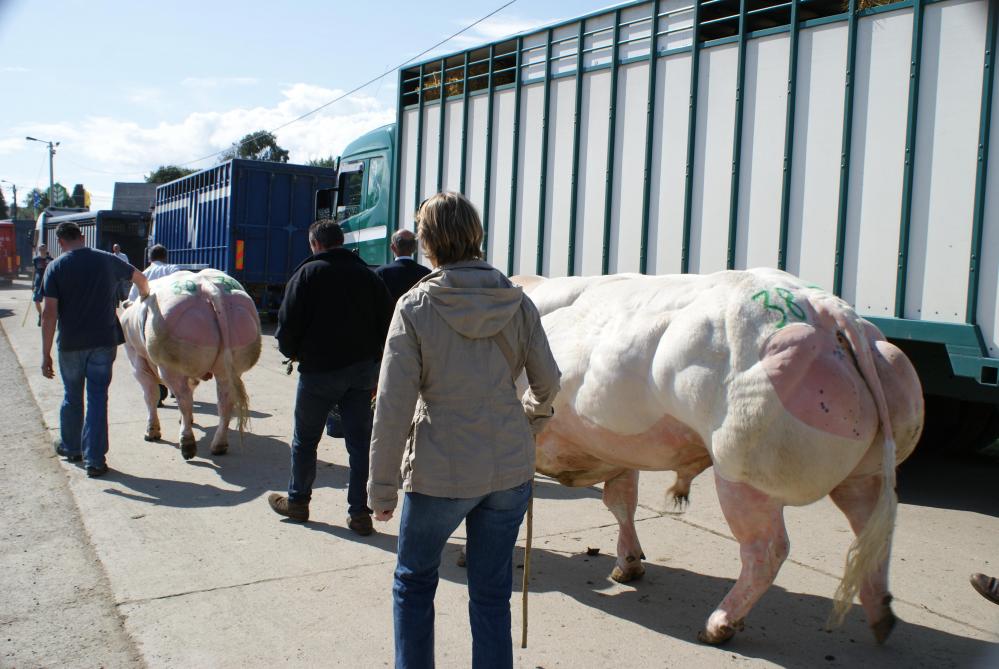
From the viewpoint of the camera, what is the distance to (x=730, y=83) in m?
6.56

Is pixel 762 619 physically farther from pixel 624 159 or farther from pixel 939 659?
pixel 624 159

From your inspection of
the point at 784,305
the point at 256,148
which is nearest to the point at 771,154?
the point at 784,305

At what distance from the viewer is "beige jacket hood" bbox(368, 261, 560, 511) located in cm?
276

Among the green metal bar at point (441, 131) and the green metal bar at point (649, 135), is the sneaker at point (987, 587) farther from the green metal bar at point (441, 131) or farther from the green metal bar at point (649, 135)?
the green metal bar at point (441, 131)

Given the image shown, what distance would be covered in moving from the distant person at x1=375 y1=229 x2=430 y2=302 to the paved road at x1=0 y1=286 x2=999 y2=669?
1.57 meters

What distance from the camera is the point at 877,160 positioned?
5.74 m

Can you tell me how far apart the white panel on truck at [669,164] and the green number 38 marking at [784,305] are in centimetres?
337

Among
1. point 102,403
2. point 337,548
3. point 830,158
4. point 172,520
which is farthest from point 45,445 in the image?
point 830,158

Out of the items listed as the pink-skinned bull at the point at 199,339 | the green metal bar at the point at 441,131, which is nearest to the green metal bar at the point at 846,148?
the pink-skinned bull at the point at 199,339

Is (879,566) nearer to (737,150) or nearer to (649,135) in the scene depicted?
(737,150)

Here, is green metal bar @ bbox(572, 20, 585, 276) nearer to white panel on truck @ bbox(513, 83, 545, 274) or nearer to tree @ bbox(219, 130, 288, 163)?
white panel on truck @ bbox(513, 83, 545, 274)

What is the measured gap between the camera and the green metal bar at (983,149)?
520 cm

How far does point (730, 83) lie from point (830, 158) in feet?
3.48

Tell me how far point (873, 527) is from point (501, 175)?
594 cm
